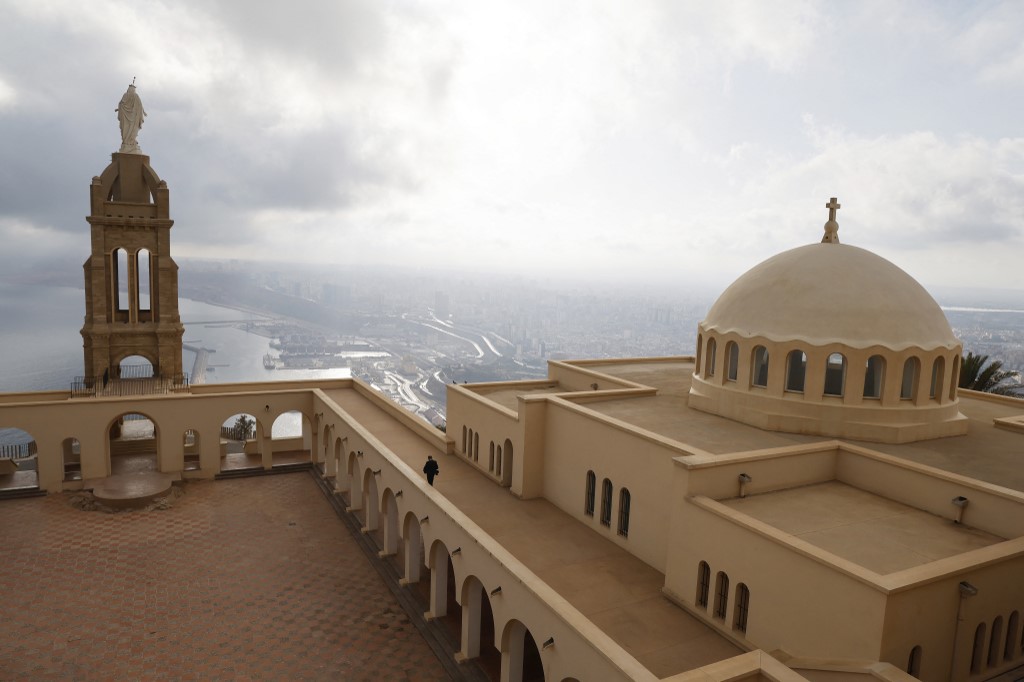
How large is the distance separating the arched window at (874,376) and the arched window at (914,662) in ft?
24.4

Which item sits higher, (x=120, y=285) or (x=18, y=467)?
(x=120, y=285)

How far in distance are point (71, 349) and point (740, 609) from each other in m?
114

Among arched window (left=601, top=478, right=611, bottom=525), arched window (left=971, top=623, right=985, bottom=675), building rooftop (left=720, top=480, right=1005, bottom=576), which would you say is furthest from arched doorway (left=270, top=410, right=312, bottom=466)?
arched window (left=971, top=623, right=985, bottom=675)

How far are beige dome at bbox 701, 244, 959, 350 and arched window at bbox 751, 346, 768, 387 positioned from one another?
0.60 meters

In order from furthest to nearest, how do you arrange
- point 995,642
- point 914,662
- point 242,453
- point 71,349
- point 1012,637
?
1. point 71,349
2. point 242,453
3. point 1012,637
4. point 995,642
5. point 914,662

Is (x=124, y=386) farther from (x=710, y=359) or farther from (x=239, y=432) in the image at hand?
(x=710, y=359)

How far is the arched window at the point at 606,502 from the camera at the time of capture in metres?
14.7

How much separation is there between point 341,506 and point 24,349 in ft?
331

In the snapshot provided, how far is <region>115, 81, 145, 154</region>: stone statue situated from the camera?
82.1 feet

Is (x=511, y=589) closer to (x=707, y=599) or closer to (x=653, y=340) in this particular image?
(x=707, y=599)

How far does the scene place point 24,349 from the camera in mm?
95312

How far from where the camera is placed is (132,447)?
26.0 meters

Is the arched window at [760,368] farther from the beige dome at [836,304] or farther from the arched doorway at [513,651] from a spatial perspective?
the arched doorway at [513,651]

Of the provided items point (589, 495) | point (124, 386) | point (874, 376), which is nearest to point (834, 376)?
point (874, 376)
